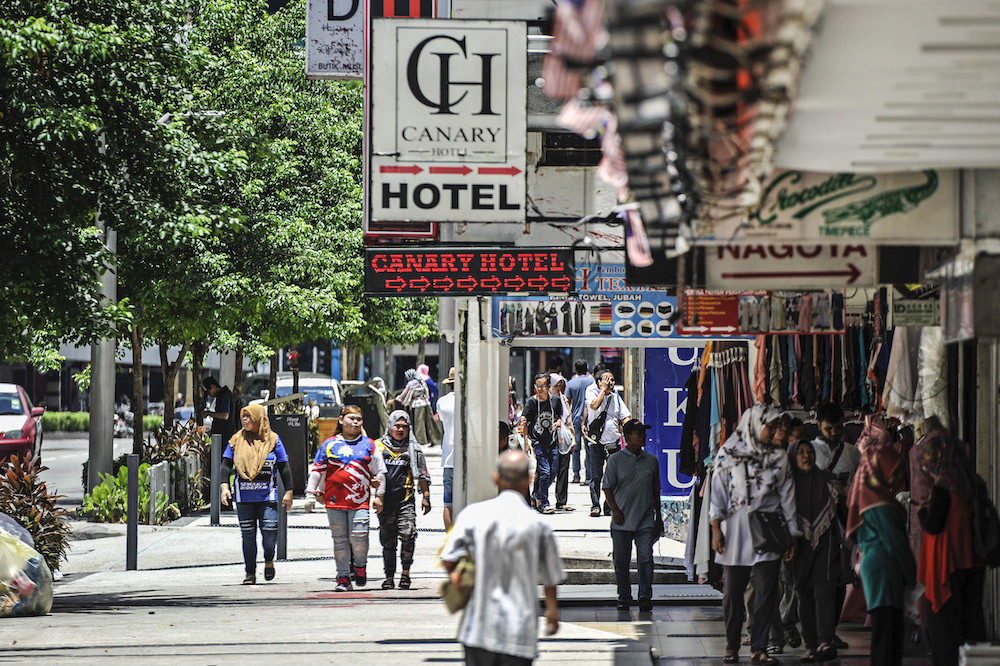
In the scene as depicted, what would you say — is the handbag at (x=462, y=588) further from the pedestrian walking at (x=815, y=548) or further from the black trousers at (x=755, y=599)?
the pedestrian walking at (x=815, y=548)

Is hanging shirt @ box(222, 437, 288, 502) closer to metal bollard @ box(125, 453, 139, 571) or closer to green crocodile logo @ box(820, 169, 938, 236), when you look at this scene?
metal bollard @ box(125, 453, 139, 571)

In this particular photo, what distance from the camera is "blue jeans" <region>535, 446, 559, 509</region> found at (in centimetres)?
1870

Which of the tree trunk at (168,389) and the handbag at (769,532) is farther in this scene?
the tree trunk at (168,389)

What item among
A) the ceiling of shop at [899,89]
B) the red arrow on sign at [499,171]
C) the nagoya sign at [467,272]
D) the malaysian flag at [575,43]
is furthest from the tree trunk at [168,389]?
the malaysian flag at [575,43]

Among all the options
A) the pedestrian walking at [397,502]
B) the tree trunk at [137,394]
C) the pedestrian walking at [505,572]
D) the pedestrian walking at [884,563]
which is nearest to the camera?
the pedestrian walking at [505,572]

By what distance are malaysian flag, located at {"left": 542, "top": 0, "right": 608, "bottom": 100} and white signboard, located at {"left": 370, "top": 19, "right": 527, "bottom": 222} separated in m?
6.57

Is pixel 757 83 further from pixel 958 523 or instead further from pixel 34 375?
pixel 34 375

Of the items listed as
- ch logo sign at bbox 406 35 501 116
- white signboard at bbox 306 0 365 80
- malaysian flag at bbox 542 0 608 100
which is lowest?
malaysian flag at bbox 542 0 608 100

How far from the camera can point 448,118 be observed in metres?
10.9

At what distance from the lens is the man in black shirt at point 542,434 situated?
18594 millimetres

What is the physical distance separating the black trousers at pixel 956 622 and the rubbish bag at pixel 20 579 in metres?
6.96

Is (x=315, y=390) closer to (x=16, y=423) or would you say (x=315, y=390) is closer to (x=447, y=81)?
(x=16, y=423)

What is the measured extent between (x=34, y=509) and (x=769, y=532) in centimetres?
723

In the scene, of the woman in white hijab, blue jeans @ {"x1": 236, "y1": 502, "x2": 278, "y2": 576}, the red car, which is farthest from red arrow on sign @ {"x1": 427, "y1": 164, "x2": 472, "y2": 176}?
the red car
